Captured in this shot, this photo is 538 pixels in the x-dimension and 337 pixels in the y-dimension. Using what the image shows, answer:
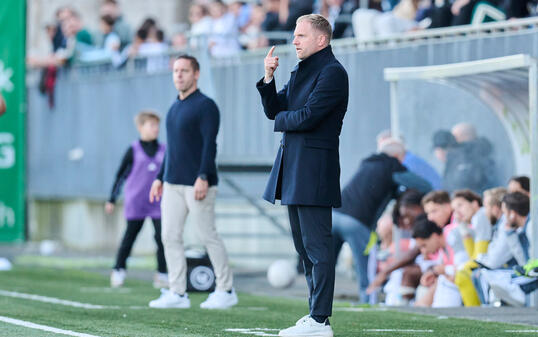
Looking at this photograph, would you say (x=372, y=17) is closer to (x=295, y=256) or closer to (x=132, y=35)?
(x=295, y=256)

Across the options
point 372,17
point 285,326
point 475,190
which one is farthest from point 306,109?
point 372,17

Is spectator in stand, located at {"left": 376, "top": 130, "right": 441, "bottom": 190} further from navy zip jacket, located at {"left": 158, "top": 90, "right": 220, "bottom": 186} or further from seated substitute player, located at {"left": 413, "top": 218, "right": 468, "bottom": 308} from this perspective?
navy zip jacket, located at {"left": 158, "top": 90, "right": 220, "bottom": 186}

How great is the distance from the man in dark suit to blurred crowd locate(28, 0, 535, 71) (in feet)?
22.2

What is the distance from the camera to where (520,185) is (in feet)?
42.4

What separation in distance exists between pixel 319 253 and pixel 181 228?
11.3ft

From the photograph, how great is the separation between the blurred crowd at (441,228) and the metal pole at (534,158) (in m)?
0.13

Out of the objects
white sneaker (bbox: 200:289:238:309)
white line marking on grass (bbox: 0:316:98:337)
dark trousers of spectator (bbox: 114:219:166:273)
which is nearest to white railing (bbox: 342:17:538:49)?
dark trousers of spectator (bbox: 114:219:166:273)

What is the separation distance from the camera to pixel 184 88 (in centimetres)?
1210

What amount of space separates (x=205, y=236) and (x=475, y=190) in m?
3.45

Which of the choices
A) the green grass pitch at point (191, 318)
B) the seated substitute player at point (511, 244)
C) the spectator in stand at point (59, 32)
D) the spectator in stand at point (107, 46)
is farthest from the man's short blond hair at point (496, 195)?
the spectator in stand at point (59, 32)

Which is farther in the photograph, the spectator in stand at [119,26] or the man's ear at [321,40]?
the spectator in stand at [119,26]

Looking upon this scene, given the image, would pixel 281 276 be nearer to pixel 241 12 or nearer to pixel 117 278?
pixel 117 278

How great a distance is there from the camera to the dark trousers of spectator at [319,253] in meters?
8.75

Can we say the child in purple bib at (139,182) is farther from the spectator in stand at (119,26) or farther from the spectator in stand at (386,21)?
the spectator in stand at (119,26)
